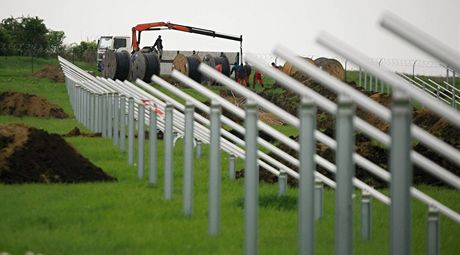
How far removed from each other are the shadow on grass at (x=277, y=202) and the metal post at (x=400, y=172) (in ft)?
19.7

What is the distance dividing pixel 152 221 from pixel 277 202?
198cm

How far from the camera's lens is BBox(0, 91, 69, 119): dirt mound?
3080cm

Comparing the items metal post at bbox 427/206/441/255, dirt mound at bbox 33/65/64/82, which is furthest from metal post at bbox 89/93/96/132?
dirt mound at bbox 33/65/64/82

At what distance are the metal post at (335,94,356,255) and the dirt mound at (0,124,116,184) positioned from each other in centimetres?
798

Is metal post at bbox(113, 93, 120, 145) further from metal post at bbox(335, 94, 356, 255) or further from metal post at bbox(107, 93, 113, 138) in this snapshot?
metal post at bbox(335, 94, 356, 255)

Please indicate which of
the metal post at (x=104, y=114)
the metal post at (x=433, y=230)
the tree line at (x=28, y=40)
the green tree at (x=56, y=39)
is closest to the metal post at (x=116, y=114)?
the metal post at (x=104, y=114)

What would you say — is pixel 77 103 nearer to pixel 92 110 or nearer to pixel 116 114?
pixel 92 110

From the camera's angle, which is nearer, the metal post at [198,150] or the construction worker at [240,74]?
the metal post at [198,150]

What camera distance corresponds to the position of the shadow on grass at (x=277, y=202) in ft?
37.8

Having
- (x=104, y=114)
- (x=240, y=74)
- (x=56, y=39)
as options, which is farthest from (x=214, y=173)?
(x=56, y=39)

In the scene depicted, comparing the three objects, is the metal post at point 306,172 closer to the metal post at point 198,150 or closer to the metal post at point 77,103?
the metal post at point 198,150

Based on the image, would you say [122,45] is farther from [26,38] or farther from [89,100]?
[89,100]

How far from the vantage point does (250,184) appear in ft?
26.0

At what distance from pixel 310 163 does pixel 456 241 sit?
3.46m
